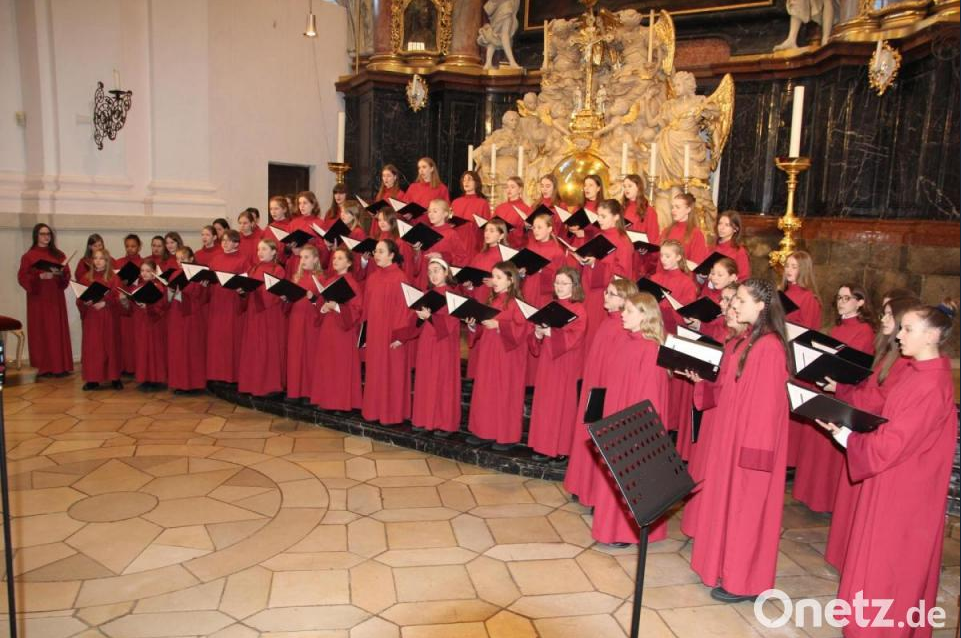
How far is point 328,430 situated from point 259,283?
166cm

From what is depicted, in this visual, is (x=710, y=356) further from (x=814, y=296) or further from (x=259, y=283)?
(x=259, y=283)

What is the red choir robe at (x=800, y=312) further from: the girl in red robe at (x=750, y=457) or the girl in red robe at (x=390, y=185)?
the girl in red robe at (x=390, y=185)

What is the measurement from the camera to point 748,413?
12.2ft

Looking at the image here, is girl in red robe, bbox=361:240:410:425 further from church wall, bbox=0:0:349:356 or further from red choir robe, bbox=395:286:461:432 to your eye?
church wall, bbox=0:0:349:356

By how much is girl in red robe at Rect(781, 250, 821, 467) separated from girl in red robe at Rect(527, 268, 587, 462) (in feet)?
5.86

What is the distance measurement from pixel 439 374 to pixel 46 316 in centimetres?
526

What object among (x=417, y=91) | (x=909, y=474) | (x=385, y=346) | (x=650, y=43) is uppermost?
(x=650, y=43)

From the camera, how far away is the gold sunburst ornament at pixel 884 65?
7.16 meters

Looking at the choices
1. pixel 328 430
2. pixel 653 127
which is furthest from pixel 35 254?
pixel 653 127

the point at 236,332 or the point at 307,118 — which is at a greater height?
the point at 307,118

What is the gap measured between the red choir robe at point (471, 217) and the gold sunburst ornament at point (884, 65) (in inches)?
169

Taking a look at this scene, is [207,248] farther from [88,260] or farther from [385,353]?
[385,353]

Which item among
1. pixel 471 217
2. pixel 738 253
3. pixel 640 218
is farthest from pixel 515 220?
pixel 738 253

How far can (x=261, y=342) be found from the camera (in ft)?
24.6
